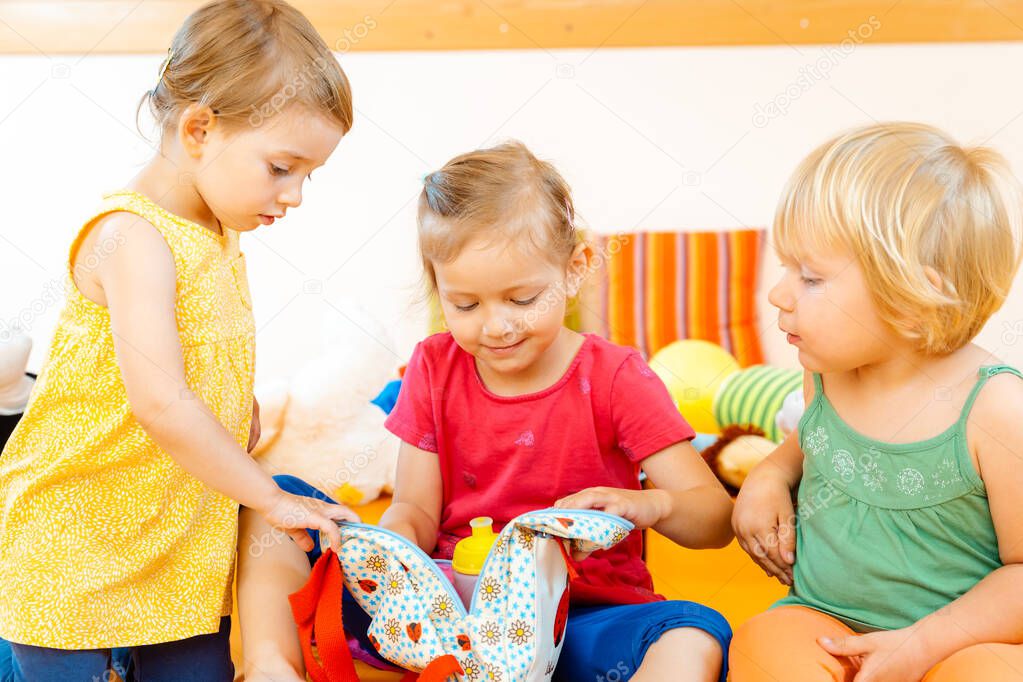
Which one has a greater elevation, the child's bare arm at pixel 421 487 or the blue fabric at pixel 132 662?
the child's bare arm at pixel 421 487

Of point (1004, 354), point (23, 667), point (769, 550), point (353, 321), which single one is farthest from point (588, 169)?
point (23, 667)

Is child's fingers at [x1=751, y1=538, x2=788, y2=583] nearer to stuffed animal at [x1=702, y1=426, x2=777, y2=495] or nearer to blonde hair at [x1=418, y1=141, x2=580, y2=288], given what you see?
blonde hair at [x1=418, y1=141, x2=580, y2=288]

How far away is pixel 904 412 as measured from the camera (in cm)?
82

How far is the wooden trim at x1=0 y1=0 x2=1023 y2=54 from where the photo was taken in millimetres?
2035

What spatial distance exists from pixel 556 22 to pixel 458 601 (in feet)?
4.99

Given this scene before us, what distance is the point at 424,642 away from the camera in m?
0.84

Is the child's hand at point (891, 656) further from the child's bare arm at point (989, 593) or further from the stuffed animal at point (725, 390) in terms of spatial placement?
the stuffed animal at point (725, 390)

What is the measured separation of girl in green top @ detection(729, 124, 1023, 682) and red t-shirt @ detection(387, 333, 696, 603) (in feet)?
0.59

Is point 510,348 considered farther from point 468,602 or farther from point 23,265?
point 23,265

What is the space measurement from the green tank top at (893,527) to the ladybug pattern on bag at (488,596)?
0.59ft

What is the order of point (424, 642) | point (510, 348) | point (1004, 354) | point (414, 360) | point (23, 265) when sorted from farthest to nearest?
1. point (23, 265)
2. point (1004, 354)
3. point (414, 360)
4. point (510, 348)
5. point (424, 642)

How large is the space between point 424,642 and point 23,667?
36 centimetres

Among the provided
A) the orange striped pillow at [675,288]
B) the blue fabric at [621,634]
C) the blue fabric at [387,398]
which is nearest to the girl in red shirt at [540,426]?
the blue fabric at [621,634]

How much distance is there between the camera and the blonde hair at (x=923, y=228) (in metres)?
0.77
